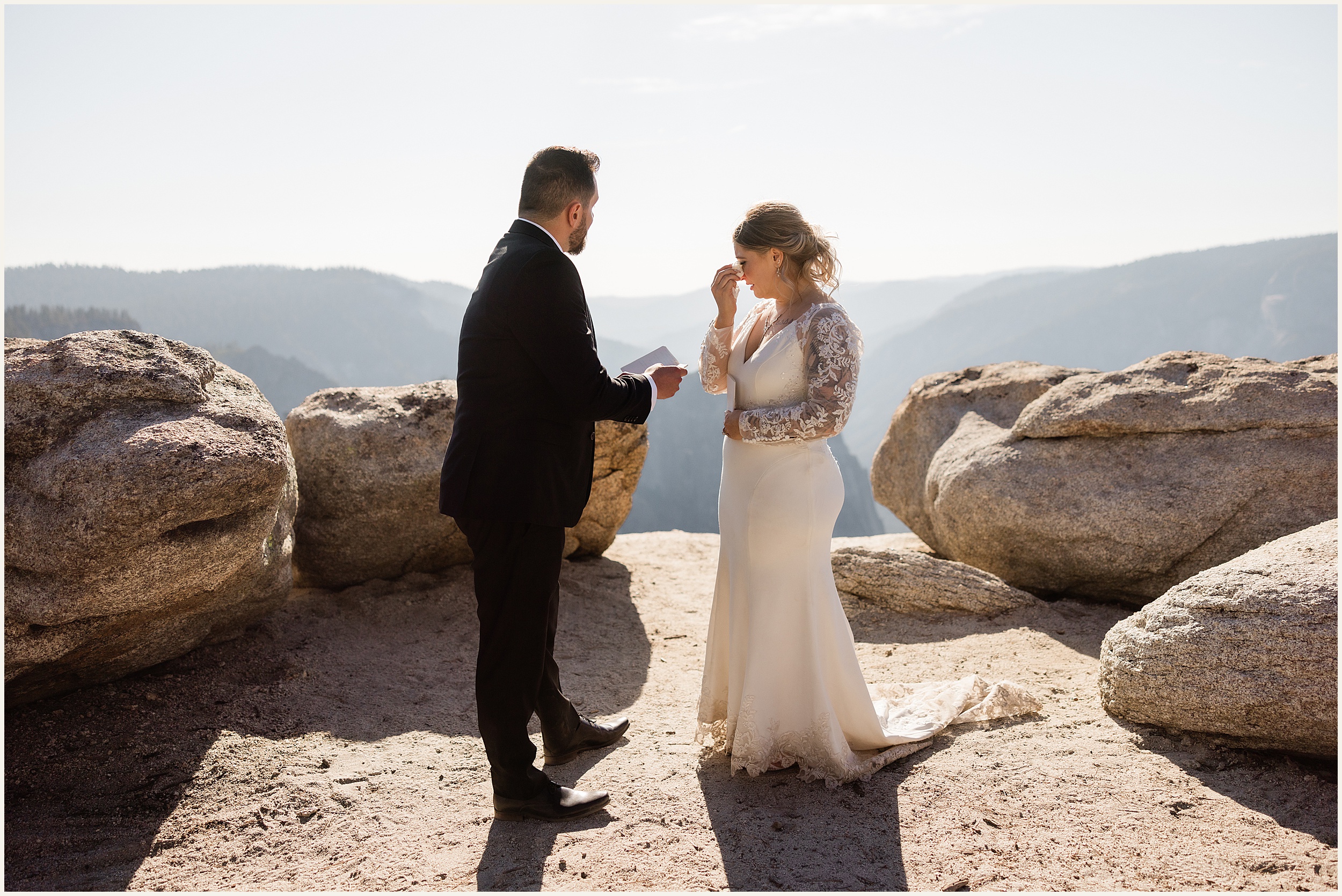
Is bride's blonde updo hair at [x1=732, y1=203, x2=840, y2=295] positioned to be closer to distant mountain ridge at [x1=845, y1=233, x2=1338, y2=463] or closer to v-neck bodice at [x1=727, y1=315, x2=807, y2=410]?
v-neck bodice at [x1=727, y1=315, x2=807, y2=410]

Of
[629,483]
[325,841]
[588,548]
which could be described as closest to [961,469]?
[629,483]

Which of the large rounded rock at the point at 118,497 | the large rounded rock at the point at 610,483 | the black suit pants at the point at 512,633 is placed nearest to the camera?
the black suit pants at the point at 512,633

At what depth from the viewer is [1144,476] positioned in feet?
19.6

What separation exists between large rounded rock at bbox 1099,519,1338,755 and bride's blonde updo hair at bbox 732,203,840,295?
7.44 feet

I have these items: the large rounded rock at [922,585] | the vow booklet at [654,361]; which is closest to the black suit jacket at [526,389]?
the vow booklet at [654,361]

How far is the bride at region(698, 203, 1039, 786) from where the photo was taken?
10.9 feet

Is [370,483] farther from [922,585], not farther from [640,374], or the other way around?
[922,585]

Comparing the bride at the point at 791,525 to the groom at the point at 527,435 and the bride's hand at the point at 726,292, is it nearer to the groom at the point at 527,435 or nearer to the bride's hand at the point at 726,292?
the bride's hand at the point at 726,292

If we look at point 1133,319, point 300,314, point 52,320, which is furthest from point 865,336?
point 1133,319

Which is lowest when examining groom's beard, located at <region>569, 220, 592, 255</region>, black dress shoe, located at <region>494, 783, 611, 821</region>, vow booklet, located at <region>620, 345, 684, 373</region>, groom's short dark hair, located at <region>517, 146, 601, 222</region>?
black dress shoe, located at <region>494, 783, 611, 821</region>

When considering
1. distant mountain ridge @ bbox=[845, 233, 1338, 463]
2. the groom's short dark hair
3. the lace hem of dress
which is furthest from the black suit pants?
distant mountain ridge @ bbox=[845, 233, 1338, 463]

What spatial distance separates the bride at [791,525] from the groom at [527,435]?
58 centimetres

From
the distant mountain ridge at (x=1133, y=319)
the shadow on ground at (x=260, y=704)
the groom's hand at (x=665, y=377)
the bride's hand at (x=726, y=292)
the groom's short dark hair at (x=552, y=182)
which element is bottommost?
the shadow on ground at (x=260, y=704)

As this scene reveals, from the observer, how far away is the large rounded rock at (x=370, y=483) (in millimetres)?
5785
